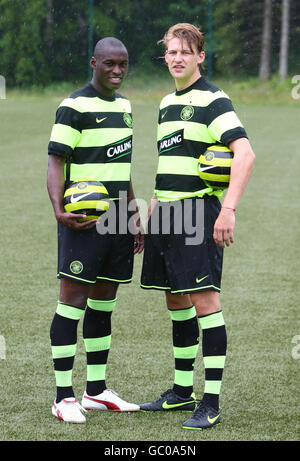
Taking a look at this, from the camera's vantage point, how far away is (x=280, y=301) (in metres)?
6.62

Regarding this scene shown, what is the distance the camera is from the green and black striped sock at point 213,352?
399 centimetres

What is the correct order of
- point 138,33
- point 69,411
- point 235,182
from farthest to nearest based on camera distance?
point 138,33, point 69,411, point 235,182

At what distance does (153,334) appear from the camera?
18.6 ft

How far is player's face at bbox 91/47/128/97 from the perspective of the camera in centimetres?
399

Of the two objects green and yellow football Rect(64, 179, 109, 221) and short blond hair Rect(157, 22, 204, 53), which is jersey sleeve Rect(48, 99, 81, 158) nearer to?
green and yellow football Rect(64, 179, 109, 221)

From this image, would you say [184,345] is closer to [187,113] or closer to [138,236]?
[138,236]

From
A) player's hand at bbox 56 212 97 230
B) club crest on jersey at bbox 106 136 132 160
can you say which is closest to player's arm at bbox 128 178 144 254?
club crest on jersey at bbox 106 136 132 160

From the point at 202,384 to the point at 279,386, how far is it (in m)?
0.42

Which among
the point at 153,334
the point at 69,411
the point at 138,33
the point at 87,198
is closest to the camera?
the point at 87,198

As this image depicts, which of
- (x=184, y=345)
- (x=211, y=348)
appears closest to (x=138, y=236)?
(x=184, y=345)

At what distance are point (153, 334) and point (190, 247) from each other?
179cm

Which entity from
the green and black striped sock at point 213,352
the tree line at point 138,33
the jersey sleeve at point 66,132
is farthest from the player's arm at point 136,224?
the tree line at point 138,33

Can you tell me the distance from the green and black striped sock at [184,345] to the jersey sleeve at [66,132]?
38.5 inches

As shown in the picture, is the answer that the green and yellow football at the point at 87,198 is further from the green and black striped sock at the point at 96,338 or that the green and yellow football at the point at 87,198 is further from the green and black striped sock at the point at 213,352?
the green and black striped sock at the point at 213,352
